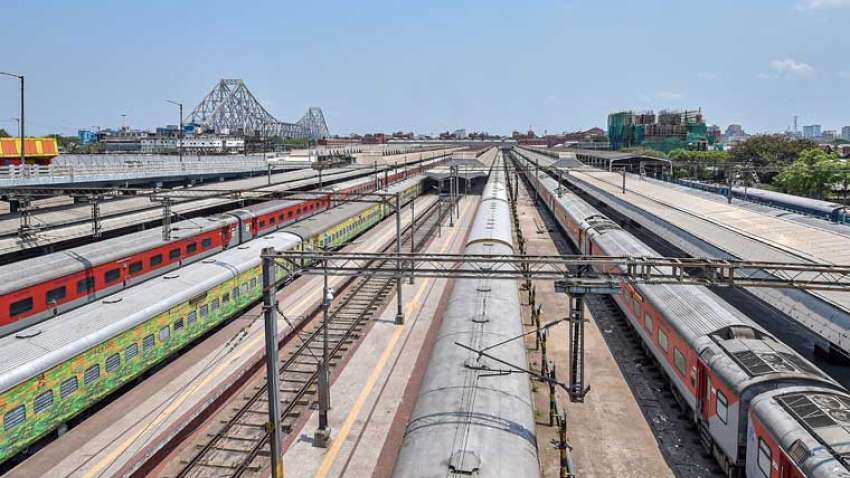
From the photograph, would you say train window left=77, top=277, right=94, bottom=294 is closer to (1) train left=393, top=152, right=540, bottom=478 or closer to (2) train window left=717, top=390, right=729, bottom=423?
(1) train left=393, top=152, right=540, bottom=478


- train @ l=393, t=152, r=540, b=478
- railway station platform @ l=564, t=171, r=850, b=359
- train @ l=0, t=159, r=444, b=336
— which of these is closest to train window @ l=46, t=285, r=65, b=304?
train @ l=0, t=159, r=444, b=336

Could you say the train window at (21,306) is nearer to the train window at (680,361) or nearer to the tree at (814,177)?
the train window at (680,361)

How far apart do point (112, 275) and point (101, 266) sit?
836 millimetres

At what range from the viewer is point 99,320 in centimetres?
1747

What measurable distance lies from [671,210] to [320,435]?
102 ft

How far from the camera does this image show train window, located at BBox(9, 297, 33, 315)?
18747 mm

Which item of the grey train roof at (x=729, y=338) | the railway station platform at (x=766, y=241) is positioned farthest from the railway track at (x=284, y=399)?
the railway station platform at (x=766, y=241)

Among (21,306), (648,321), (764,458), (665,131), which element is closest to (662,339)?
(648,321)

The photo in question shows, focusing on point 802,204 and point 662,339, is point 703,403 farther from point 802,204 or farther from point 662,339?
point 802,204

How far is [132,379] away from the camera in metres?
18.6

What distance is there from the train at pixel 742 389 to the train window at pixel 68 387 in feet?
55.4

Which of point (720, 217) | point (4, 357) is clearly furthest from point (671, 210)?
point (4, 357)

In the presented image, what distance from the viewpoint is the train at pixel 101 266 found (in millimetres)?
19250

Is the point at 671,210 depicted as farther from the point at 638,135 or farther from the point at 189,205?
the point at 638,135
